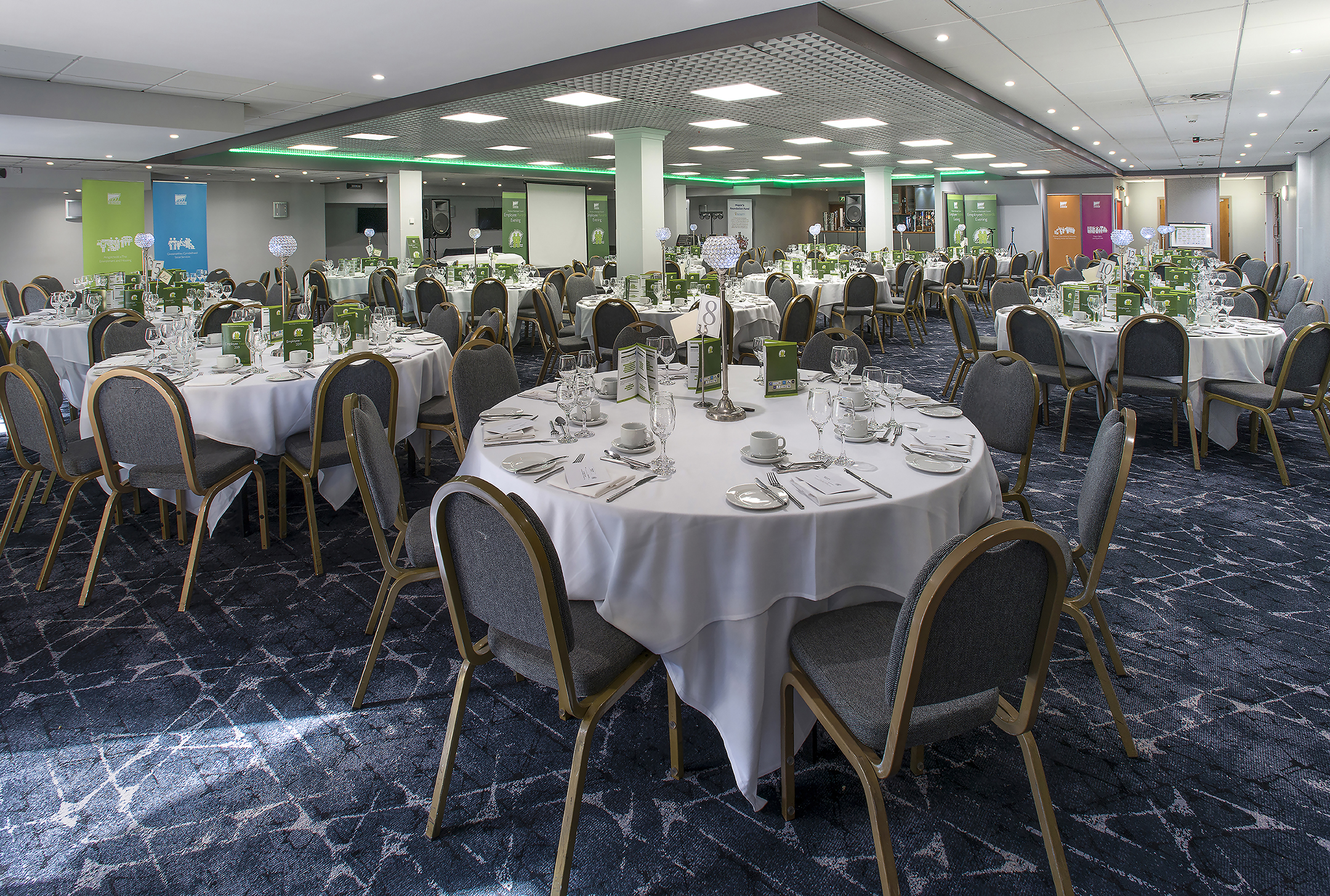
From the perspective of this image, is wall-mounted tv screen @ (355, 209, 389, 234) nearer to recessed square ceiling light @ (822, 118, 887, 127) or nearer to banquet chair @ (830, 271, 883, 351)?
recessed square ceiling light @ (822, 118, 887, 127)

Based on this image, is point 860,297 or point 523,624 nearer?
point 523,624

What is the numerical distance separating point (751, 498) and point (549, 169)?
20.4m

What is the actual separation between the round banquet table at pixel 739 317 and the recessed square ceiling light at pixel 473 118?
3804 mm

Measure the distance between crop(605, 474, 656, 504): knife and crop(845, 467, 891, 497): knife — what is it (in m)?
0.61

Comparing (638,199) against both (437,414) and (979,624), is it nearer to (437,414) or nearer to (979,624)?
(437,414)

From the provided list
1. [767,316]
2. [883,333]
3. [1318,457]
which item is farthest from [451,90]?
[1318,457]

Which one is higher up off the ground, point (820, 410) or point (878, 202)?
point (878, 202)

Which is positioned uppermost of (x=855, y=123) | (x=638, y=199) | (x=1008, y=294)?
(x=855, y=123)

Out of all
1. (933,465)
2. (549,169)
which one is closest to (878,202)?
(549,169)

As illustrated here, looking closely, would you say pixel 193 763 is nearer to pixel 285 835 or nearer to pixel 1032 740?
pixel 285 835

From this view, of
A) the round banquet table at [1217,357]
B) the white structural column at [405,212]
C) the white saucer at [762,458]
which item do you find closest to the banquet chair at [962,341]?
the round banquet table at [1217,357]

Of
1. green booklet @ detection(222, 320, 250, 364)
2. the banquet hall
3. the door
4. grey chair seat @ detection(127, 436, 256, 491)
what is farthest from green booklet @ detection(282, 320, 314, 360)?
the door

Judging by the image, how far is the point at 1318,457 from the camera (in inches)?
211

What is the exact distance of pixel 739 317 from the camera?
8195 mm
